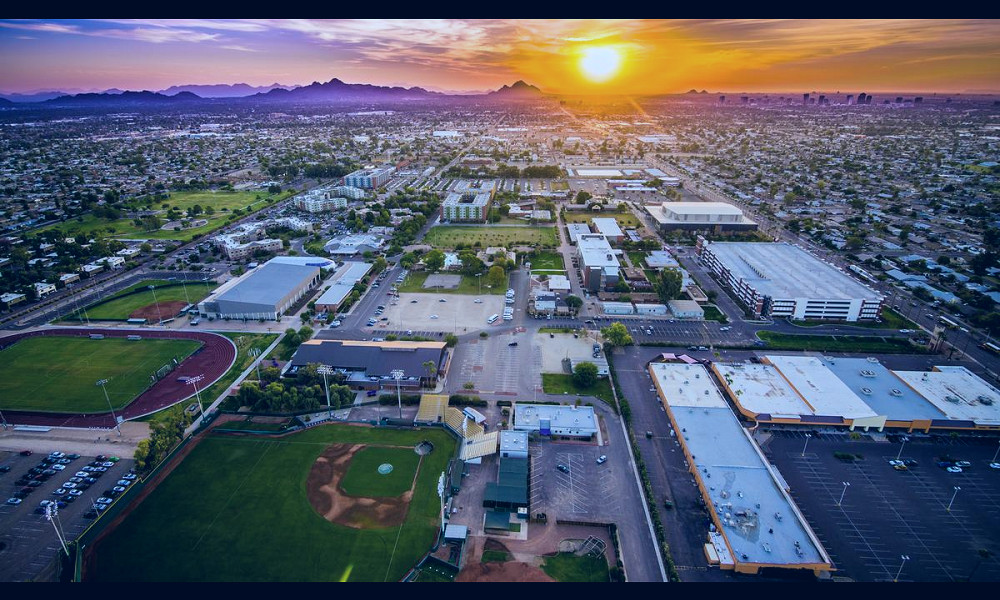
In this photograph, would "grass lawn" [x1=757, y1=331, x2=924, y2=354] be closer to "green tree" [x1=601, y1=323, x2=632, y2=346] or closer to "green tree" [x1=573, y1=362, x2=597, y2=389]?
"green tree" [x1=601, y1=323, x2=632, y2=346]

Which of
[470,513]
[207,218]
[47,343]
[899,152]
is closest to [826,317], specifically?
[470,513]

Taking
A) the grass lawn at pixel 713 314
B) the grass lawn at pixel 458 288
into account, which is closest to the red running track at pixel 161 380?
the grass lawn at pixel 458 288

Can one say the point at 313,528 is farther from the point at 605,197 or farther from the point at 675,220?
the point at 605,197

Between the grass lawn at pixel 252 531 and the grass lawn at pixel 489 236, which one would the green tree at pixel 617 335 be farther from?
the grass lawn at pixel 489 236

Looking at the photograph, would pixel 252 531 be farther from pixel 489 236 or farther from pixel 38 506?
pixel 489 236

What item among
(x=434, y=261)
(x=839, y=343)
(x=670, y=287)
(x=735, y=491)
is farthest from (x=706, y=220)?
(x=735, y=491)
